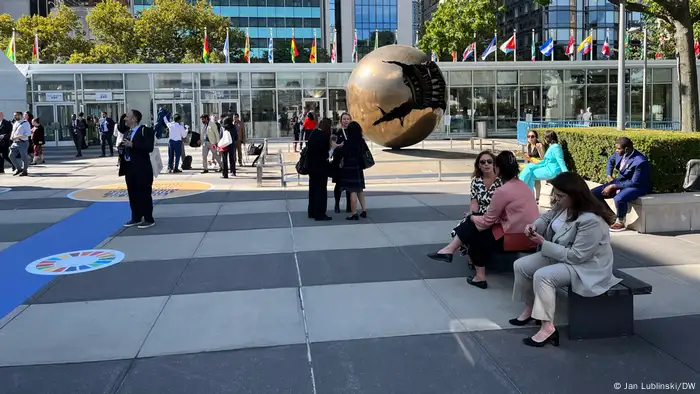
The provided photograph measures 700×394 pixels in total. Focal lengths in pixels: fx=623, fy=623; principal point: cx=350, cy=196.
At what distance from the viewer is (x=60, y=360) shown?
453 centimetres

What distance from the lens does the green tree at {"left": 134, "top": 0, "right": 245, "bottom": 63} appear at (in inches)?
1734

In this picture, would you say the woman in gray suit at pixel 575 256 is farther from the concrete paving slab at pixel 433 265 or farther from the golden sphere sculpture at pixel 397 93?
the golden sphere sculpture at pixel 397 93

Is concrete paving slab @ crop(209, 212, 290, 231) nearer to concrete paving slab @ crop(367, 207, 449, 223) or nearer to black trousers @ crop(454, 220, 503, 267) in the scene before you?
concrete paving slab @ crop(367, 207, 449, 223)

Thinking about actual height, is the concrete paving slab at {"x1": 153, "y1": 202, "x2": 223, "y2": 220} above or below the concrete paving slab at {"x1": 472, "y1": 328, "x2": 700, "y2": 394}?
above

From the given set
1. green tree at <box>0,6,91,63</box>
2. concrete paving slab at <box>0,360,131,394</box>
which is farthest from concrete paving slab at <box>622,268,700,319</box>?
green tree at <box>0,6,91,63</box>

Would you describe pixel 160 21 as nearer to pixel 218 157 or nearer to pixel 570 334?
pixel 218 157

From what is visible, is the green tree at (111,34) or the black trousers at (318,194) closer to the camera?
the black trousers at (318,194)

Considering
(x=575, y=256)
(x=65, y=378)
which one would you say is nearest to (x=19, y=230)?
(x=65, y=378)

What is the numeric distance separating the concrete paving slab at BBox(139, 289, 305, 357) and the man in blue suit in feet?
16.8

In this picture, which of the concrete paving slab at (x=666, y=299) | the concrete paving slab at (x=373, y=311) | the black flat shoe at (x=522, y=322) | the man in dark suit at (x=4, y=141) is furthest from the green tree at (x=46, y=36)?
the black flat shoe at (x=522, y=322)

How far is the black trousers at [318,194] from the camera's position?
987 cm

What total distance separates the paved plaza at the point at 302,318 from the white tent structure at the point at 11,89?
19203 millimetres

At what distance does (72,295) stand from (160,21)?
136ft

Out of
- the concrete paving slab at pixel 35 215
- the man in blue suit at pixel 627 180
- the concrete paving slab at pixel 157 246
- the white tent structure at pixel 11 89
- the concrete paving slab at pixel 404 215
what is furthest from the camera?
the white tent structure at pixel 11 89
